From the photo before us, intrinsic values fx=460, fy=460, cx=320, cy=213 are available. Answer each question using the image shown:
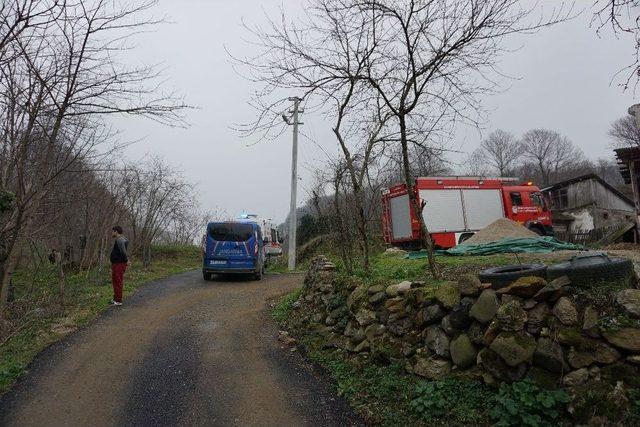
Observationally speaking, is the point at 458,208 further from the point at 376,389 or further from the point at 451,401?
the point at 451,401

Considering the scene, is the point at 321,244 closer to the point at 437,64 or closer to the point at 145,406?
the point at 437,64

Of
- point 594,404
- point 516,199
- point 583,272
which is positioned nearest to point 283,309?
point 583,272

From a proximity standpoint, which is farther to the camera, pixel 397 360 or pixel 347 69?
pixel 347 69

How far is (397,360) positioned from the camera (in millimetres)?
5461

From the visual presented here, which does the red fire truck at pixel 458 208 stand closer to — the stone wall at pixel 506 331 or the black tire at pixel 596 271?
the stone wall at pixel 506 331

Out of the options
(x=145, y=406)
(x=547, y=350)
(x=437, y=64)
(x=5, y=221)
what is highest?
(x=437, y=64)

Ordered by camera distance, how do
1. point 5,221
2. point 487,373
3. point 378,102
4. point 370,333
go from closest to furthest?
point 487,373, point 370,333, point 5,221, point 378,102

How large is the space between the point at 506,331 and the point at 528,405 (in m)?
0.72

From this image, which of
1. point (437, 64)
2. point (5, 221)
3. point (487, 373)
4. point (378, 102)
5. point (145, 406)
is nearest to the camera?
point (487, 373)

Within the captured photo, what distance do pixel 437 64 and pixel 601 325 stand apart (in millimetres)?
4886

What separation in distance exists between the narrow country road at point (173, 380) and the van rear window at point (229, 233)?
6841 millimetres

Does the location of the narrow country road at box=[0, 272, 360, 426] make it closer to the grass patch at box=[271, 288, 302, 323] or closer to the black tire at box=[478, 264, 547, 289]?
the grass patch at box=[271, 288, 302, 323]

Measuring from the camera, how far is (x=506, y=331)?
171 inches

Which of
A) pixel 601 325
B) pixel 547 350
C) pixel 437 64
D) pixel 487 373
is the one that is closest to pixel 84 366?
pixel 487 373
